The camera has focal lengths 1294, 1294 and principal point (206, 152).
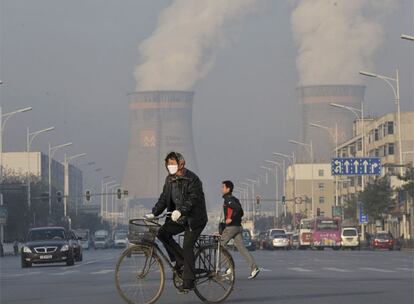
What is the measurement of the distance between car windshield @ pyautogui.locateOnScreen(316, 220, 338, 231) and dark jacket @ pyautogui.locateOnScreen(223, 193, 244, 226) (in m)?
74.6

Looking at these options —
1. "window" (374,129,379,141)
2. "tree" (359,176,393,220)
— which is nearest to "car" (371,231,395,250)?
"tree" (359,176,393,220)

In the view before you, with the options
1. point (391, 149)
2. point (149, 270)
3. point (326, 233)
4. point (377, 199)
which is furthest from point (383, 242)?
point (149, 270)

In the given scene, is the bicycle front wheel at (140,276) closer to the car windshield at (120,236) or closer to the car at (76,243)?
the car at (76,243)

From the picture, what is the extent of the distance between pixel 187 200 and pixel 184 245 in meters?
0.71

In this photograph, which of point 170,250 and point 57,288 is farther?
point 57,288

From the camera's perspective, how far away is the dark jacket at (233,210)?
2884 centimetres

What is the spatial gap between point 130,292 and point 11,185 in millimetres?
91330

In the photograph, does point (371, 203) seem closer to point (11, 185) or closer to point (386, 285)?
point (11, 185)

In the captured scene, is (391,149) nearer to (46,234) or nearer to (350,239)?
(350,239)

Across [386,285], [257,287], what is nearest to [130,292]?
[257,287]

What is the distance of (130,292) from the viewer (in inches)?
739

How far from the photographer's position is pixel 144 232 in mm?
18734

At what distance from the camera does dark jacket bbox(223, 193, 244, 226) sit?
2884cm

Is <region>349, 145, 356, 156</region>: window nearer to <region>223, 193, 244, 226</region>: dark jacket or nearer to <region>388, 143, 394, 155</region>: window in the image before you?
<region>388, 143, 394, 155</region>: window
